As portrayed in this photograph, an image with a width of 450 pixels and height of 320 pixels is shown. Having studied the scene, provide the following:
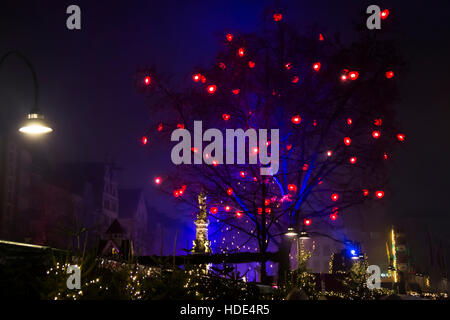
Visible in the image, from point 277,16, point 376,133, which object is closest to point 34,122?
point 277,16

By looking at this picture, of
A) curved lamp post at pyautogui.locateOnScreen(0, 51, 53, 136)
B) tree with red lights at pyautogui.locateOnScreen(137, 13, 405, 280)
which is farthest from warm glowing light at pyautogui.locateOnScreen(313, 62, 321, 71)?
curved lamp post at pyautogui.locateOnScreen(0, 51, 53, 136)

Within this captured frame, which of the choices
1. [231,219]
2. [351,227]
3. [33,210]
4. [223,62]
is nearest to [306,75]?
[223,62]

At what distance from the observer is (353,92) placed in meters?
17.6

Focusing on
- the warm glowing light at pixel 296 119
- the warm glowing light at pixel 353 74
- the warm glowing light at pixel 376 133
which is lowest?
the warm glowing light at pixel 376 133

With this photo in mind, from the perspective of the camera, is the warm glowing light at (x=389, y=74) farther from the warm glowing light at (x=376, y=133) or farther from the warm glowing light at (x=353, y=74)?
the warm glowing light at (x=376, y=133)

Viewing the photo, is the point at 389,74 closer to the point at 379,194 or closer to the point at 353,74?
the point at 353,74

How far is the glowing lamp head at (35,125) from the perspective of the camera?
8.97 meters

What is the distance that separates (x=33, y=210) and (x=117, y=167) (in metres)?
24.6
